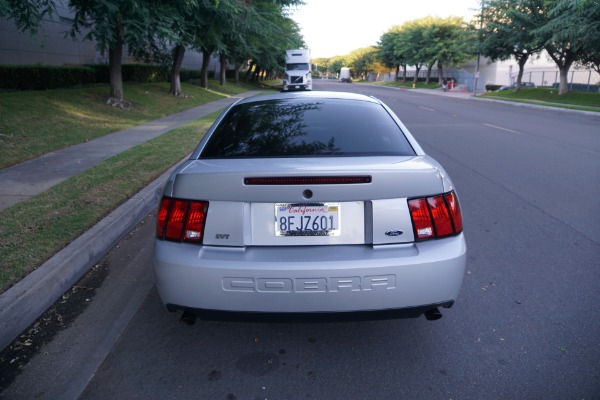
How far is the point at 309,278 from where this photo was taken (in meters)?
2.58

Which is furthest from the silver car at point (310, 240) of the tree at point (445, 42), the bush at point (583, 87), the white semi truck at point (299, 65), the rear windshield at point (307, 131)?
the tree at point (445, 42)

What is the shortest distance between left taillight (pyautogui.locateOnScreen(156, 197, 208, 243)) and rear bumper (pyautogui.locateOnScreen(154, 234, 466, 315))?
3.7 inches

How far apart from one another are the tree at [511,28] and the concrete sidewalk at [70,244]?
32577mm

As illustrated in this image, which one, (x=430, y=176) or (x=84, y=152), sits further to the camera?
(x=84, y=152)

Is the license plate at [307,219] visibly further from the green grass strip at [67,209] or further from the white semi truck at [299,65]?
the white semi truck at [299,65]

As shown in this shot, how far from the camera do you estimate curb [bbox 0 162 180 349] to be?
3254mm

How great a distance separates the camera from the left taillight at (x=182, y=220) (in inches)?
109

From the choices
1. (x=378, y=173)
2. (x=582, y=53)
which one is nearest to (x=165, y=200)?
(x=378, y=173)

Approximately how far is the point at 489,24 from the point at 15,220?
4098 centimetres

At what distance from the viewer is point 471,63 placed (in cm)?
6775

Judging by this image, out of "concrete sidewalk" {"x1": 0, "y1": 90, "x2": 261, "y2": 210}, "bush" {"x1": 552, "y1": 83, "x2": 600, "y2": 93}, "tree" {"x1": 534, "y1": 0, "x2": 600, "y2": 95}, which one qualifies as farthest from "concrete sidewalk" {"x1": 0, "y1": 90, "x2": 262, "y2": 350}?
"bush" {"x1": 552, "y1": 83, "x2": 600, "y2": 93}

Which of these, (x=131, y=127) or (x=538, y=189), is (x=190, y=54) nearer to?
(x=131, y=127)

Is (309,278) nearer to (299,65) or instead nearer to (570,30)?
(570,30)

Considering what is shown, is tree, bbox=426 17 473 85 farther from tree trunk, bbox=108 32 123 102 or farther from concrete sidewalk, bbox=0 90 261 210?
concrete sidewalk, bbox=0 90 261 210
